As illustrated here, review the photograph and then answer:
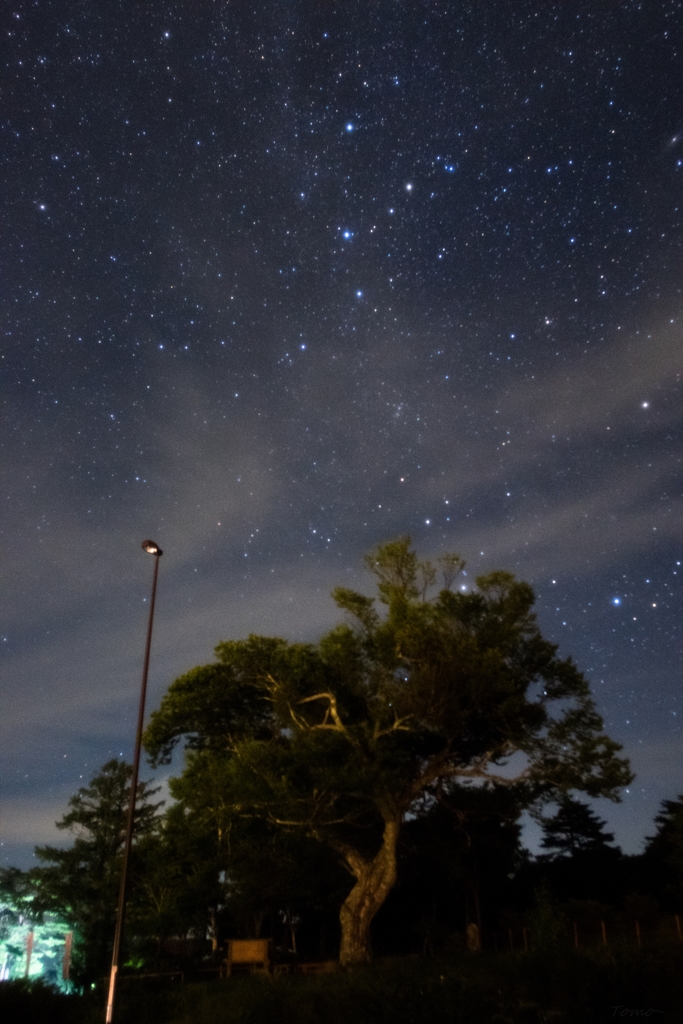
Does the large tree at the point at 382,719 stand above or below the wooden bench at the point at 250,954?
above

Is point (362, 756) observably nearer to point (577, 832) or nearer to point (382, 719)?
point (382, 719)

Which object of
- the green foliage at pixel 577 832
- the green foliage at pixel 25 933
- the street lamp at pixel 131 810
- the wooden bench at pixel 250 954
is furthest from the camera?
the green foliage at pixel 577 832

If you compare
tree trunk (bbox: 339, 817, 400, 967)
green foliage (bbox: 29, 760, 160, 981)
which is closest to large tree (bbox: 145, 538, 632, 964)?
A: tree trunk (bbox: 339, 817, 400, 967)

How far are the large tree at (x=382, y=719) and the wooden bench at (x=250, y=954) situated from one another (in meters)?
2.74

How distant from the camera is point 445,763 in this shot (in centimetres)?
2827

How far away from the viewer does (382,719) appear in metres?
26.8

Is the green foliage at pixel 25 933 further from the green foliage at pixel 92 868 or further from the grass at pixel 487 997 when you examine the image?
the grass at pixel 487 997

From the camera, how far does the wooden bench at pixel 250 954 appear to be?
2628cm

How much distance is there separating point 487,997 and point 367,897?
60.6 ft

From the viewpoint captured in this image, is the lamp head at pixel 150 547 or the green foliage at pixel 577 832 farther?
the green foliage at pixel 577 832

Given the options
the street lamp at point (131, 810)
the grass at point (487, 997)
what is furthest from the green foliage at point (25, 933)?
the grass at point (487, 997)

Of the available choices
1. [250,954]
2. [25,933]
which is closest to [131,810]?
[250,954]

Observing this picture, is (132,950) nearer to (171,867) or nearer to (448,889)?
(171,867)

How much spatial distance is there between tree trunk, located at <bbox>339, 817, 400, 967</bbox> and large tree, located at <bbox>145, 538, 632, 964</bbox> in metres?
0.05
